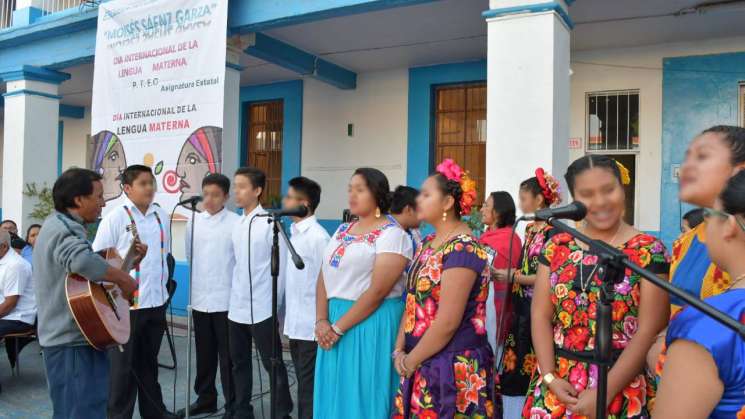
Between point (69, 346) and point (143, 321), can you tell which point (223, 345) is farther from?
point (69, 346)

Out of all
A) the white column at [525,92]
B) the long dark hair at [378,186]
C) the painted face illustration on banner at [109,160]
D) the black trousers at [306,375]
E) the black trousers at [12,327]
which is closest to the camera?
the long dark hair at [378,186]

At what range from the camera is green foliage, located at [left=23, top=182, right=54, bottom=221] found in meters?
8.75

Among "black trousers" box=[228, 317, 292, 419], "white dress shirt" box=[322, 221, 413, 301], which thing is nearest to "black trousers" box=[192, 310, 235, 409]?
"black trousers" box=[228, 317, 292, 419]

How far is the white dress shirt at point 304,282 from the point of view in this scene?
3842mm

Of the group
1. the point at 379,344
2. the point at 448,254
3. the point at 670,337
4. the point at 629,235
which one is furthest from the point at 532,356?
the point at 670,337

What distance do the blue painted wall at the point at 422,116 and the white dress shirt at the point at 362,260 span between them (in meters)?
5.56

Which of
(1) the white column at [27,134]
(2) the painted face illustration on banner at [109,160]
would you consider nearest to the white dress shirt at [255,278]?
(2) the painted face illustration on banner at [109,160]

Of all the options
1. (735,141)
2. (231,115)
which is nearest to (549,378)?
(735,141)

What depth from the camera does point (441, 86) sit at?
8883 mm

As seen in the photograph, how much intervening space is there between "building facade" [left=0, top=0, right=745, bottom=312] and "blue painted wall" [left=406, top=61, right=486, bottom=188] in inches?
0.9

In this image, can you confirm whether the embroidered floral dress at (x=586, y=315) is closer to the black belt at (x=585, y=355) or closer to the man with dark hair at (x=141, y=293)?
the black belt at (x=585, y=355)

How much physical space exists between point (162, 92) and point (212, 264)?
125 inches

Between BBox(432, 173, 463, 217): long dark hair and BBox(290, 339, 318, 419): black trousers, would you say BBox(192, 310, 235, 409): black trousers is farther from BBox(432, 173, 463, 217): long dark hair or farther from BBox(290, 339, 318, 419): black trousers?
BBox(432, 173, 463, 217): long dark hair

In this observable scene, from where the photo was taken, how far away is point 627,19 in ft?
21.7
